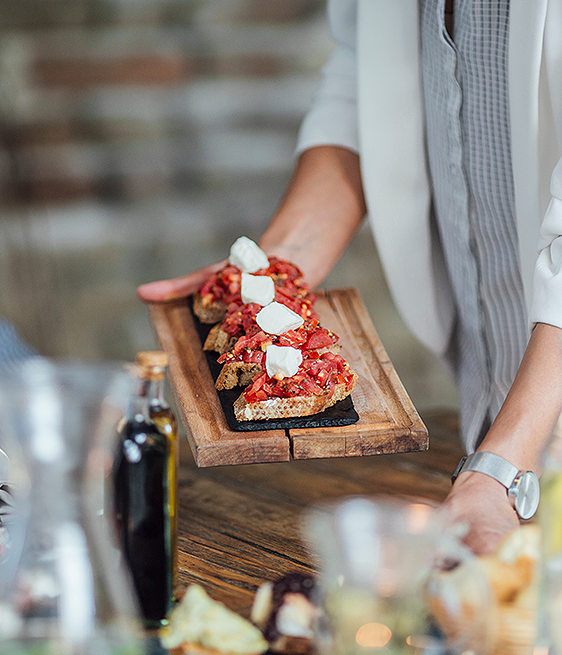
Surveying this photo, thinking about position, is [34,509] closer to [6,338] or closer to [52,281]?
[6,338]

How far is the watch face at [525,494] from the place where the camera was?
0.78 metres

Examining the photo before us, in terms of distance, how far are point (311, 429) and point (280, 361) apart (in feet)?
0.34

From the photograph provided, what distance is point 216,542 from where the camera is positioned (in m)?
0.89

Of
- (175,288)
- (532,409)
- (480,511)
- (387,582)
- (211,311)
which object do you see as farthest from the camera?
(175,288)

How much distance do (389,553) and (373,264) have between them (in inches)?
114

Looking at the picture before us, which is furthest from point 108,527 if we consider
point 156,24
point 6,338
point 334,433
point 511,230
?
point 156,24

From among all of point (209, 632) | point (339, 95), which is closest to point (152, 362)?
point (209, 632)

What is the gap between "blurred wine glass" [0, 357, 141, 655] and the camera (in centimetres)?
56

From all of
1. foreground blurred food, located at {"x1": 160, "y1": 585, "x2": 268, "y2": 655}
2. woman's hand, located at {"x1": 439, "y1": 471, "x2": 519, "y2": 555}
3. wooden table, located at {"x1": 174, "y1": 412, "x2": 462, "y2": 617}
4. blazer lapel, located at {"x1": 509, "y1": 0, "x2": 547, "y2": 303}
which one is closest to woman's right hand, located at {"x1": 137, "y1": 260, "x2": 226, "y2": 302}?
wooden table, located at {"x1": 174, "y1": 412, "x2": 462, "y2": 617}

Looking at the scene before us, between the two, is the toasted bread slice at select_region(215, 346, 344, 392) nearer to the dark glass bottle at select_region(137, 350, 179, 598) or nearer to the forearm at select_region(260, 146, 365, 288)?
the forearm at select_region(260, 146, 365, 288)

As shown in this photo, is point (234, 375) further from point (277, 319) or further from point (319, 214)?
point (319, 214)

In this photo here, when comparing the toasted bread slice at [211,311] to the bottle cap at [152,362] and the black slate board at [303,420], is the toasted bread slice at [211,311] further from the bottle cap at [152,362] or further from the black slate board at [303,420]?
the bottle cap at [152,362]

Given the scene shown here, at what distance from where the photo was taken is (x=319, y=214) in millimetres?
1473

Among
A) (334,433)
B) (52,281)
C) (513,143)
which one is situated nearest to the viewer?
(334,433)
